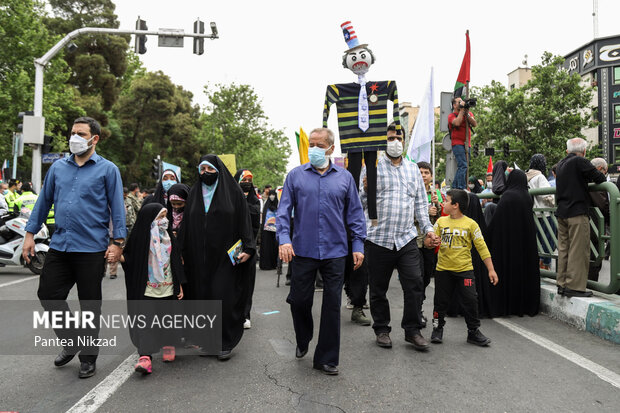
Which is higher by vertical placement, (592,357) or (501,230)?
(501,230)

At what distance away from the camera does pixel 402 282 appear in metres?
4.84

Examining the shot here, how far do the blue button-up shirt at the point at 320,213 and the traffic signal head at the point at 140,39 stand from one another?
9705 mm

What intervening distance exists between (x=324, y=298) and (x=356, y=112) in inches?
95.9

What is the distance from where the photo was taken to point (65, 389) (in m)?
3.71

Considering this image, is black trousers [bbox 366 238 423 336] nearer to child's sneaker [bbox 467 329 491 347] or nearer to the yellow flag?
child's sneaker [bbox 467 329 491 347]

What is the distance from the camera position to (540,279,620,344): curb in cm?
498

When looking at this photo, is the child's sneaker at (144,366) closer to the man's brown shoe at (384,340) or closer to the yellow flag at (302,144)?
the man's brown shoe at (384,340)

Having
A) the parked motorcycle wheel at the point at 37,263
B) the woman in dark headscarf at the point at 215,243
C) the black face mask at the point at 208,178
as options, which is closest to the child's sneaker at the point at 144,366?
the woman in dark headscarf at the point at 215,243

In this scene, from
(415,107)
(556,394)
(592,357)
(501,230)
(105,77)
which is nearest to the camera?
(556,394)

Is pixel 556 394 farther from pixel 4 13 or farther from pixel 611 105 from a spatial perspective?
pixel 611 105

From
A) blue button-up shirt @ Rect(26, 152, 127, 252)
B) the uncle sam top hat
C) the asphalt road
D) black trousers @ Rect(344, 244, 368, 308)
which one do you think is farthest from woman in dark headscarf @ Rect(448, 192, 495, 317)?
blue button-up shirt @ Rect(26, 152, 127, 252)

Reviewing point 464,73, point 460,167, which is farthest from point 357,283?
point 464,73

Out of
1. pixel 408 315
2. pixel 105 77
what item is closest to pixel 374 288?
pixel 408 315

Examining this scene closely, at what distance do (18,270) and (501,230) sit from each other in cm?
1018
